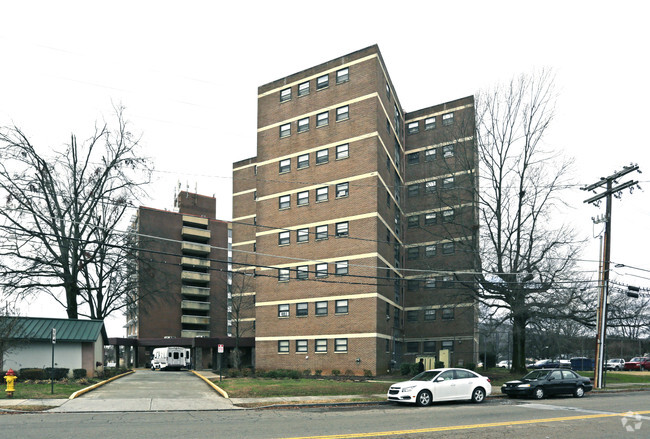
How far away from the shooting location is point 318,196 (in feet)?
152

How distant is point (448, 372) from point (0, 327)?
2072 centimetres

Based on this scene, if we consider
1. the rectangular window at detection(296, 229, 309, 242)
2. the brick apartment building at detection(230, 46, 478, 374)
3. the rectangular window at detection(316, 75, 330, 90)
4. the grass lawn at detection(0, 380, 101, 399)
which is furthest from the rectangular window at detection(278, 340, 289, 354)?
the rectangular window at detection(316, 75, 330, 90)

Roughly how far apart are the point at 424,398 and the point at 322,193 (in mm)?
26368

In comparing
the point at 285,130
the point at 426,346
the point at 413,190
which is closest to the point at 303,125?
the point at 285,130

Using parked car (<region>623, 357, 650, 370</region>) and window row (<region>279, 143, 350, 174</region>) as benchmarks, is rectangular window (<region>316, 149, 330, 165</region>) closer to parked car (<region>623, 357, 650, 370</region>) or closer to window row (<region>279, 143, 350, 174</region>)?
window row (<region>279, 143, 350, 174</region>)

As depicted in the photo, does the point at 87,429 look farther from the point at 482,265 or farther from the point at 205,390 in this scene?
the point at 482,265

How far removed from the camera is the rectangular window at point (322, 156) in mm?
46500

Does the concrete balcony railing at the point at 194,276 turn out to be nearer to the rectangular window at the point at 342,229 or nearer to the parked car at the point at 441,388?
the rectangular window at the point at 342,229

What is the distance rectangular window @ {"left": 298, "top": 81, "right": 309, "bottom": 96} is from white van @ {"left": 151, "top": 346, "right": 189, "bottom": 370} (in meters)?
31.3

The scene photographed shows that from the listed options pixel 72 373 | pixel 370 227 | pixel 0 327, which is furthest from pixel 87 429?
pixel 370 227

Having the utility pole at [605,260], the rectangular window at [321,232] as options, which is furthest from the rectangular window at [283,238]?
the utility pole at [605,260]

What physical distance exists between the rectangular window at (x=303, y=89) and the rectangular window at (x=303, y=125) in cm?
230

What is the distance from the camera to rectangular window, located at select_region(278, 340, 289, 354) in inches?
1816

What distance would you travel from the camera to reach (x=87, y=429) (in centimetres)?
1418
